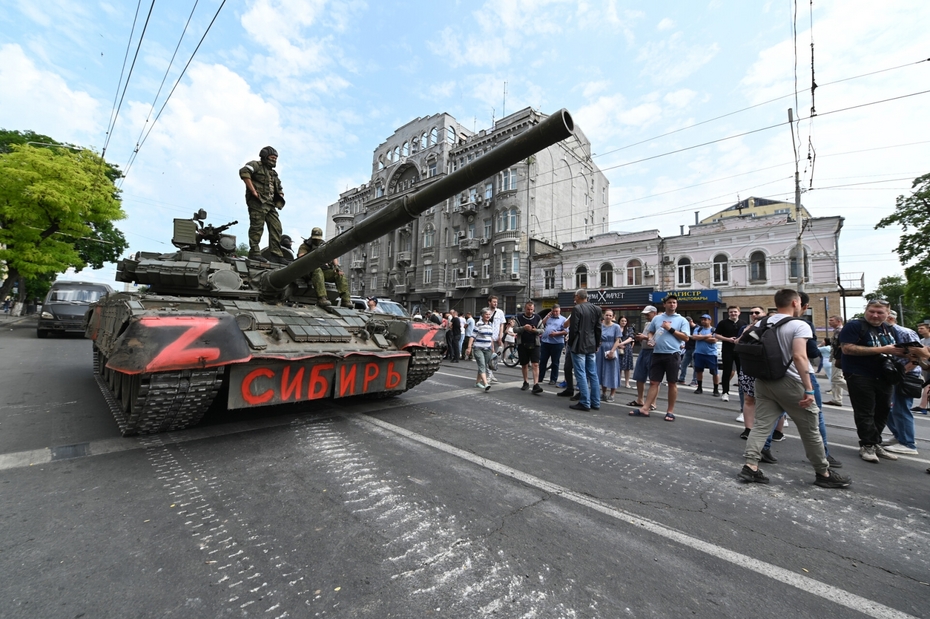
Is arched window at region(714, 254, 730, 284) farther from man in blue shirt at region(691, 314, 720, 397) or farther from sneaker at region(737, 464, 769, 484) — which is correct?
sneaker at region(737, 464, 769, 484)

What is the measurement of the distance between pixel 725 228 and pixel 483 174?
2466cm

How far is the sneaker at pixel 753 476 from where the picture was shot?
3.19 meters

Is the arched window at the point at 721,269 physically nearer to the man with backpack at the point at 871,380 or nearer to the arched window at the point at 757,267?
the arched window at the point at 757,267

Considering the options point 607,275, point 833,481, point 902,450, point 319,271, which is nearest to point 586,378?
point 833,481

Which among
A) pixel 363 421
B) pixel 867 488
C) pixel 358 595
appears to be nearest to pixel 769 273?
pixel 867 488

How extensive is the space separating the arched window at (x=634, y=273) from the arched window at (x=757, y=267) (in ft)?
17.7

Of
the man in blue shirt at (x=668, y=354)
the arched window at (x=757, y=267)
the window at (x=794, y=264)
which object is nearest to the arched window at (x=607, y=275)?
the arched window at (x=757, y=267)

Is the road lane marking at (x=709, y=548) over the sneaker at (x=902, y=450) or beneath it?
over

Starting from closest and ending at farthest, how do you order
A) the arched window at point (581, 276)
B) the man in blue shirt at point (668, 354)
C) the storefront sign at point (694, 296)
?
the man in blue shirt at point (668, 354)
the storefront sign at point (694, 296)
the arched window at point (581, 276)

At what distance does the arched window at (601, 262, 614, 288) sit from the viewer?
2584cm

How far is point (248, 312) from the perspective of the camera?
4234 millimetres

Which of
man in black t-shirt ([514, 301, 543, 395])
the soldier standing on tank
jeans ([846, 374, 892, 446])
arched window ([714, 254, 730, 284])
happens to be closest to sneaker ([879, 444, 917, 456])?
jeans ([846, 374, 892, 446])

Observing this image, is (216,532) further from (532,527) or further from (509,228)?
(509,228)

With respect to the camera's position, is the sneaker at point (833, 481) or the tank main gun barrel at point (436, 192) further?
the sneaker at point (833, 481)
